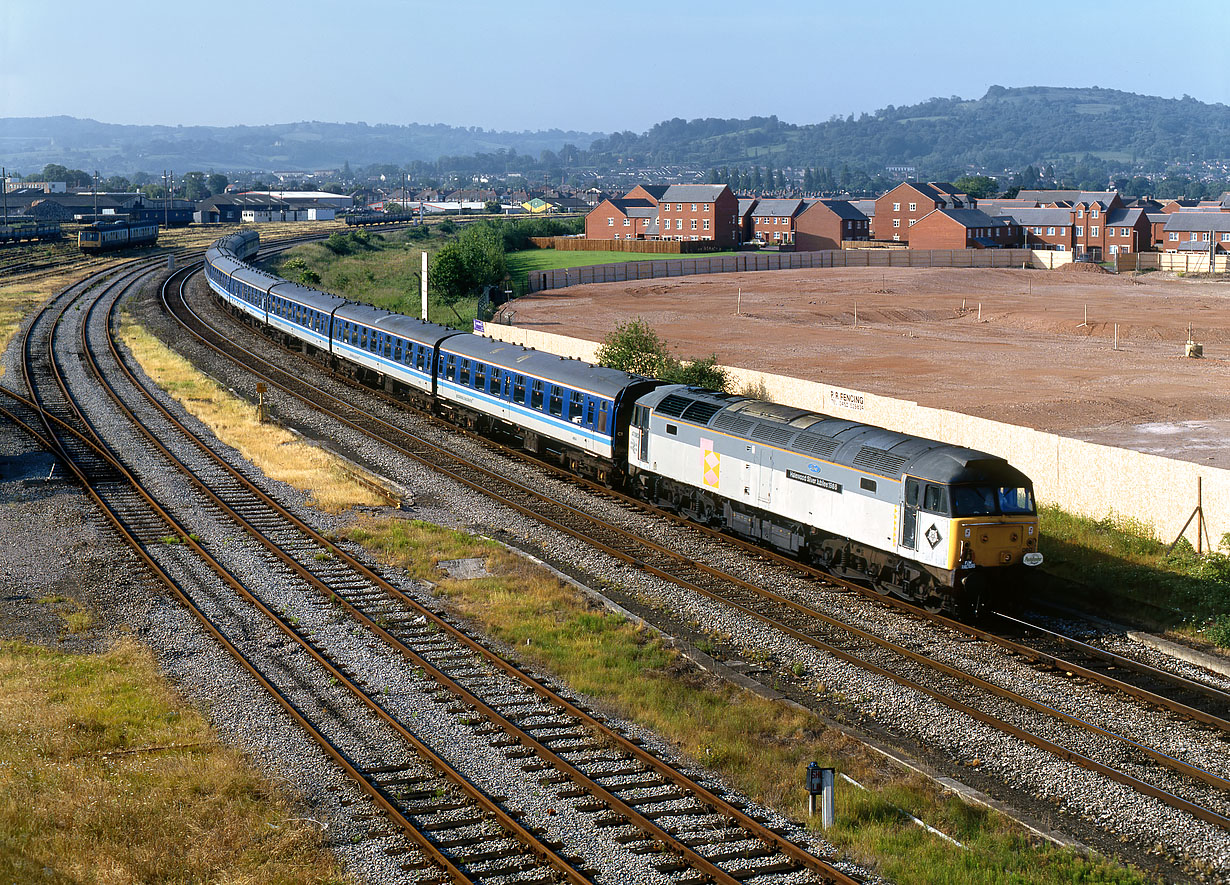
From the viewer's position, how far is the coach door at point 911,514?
22375mm

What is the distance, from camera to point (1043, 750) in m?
17.3

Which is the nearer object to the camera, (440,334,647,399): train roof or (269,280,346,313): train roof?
(440,334,647,399): train roof

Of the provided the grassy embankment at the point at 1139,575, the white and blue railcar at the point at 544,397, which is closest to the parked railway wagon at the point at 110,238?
the white and blue railcar at the point at 544,397

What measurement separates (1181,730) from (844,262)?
119 metres

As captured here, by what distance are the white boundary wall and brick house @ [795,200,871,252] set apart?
129 m

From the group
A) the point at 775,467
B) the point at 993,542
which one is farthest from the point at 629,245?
the point at 993,542

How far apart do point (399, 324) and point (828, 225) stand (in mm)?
125408

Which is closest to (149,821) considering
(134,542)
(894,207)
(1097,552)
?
(134,542)

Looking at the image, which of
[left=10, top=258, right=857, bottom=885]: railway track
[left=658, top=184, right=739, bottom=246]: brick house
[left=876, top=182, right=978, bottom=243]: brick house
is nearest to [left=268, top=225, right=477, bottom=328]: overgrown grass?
[left=658, top=184, right=739, bottom=246]: brick house

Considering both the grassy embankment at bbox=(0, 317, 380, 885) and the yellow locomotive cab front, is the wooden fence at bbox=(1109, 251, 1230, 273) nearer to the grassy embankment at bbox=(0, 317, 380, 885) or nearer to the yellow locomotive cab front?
the yellow locomotive cab front

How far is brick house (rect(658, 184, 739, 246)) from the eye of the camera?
158 m

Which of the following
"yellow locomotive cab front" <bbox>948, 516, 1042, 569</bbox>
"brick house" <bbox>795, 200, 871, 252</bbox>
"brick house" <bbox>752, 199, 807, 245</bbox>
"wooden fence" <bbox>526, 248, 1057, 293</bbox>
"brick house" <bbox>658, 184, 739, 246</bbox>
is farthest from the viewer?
"brick house" <bbox>752, 199, 807, 245</bbox>

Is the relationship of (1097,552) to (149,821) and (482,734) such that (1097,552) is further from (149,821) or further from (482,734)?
(149,821)

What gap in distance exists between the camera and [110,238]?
12925cm
